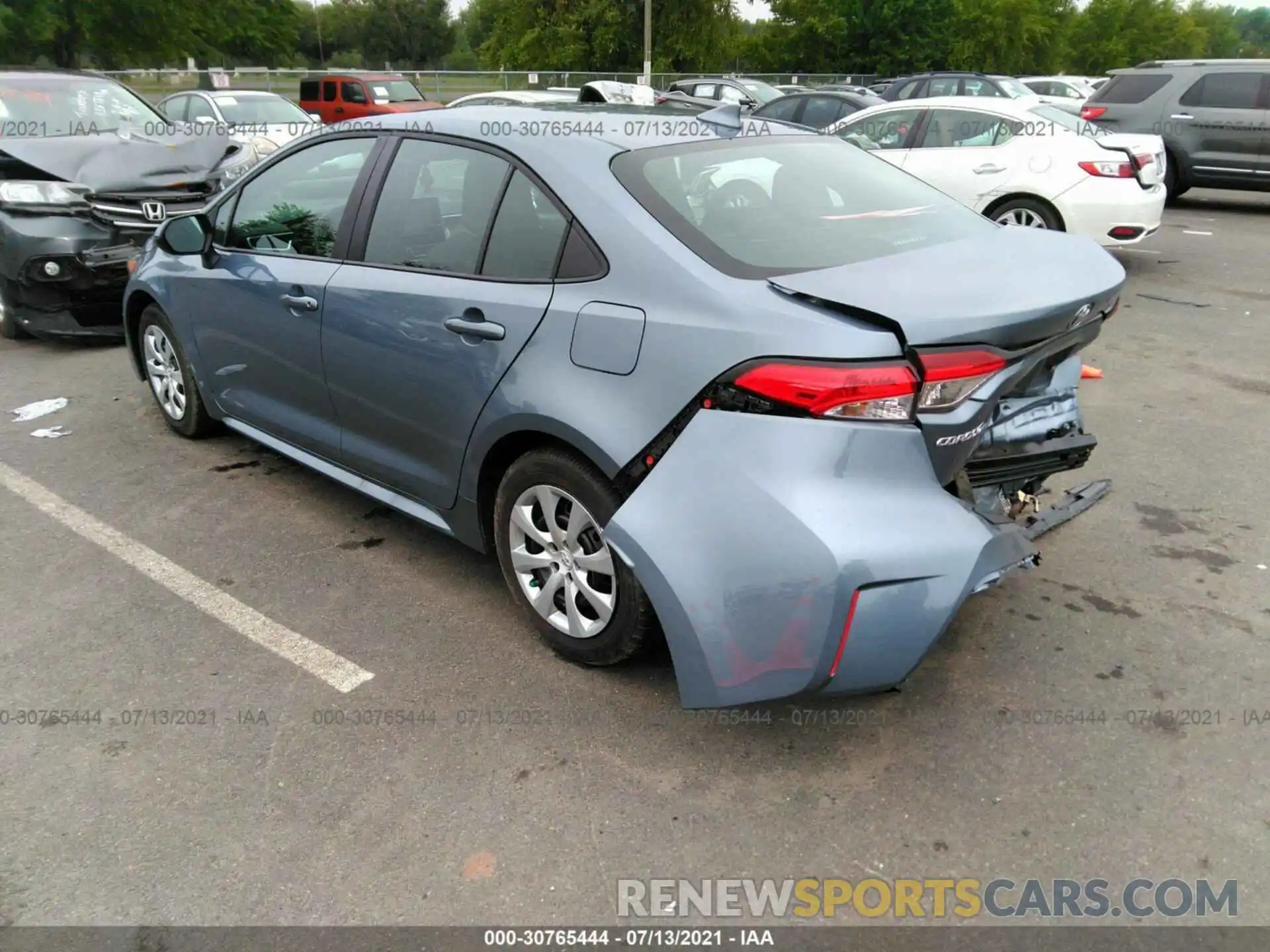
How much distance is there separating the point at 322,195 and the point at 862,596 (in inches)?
111

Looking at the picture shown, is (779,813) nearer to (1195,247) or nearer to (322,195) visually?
(322,195)

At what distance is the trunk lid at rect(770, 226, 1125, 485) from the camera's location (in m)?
2.46

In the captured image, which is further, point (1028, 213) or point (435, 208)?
point (1028, 213)

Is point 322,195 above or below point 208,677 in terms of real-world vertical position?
above

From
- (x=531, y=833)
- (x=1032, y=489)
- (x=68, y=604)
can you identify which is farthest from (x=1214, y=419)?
(x=68, y=604)

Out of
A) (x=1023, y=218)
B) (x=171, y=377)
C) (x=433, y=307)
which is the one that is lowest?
(x=171, y=377)

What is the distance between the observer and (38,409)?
5793mm

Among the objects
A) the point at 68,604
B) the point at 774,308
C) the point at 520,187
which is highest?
the point at 520,187

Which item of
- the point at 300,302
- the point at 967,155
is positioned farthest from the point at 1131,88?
the point at 300,302

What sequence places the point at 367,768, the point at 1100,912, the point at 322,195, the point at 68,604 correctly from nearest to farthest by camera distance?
the point at 1100,912
the point at 367,768
the point at 68,604
the point at 322,195

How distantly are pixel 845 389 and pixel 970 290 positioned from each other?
1.79 feet

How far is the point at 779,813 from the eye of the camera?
102 inches

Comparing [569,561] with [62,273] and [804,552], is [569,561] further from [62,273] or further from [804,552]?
[62,273]

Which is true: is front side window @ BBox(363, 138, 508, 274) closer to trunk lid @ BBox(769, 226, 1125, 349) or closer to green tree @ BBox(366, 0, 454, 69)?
trunk lid @ BBox(769, 226, 1125, 349)
